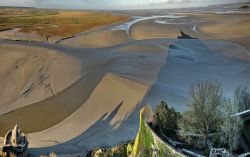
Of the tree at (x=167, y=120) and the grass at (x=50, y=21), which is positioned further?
the grass at (x=50, y=21)

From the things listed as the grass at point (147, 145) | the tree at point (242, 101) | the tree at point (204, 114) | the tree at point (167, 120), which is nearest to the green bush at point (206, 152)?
the tree at point (204, 114)

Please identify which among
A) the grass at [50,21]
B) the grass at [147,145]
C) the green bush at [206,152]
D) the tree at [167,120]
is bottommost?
the green bush at [206,152]

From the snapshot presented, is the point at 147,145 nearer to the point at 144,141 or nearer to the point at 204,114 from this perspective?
the point at 144,141

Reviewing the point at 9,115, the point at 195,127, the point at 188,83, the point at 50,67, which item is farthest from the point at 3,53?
the point at 195,127

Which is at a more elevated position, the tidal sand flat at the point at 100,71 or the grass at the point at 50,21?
the grass at the point at 50,21

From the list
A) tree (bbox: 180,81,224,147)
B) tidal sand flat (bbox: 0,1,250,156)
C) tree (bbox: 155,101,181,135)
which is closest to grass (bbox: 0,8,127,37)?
tidal sand flat (bbox: 0,1,250,156)

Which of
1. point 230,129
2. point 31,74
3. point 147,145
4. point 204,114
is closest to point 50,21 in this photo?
point 31,74

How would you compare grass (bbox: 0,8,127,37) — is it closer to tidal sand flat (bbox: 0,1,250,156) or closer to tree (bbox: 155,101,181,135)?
tidal sand flat (bbox: 0,1,250,156)

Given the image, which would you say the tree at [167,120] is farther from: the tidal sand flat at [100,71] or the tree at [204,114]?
the tidal sand flat at [100,71]
